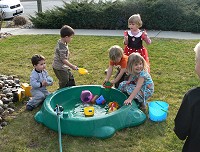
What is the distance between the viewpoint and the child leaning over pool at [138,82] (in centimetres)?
437

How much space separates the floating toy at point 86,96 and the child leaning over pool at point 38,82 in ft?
1.76

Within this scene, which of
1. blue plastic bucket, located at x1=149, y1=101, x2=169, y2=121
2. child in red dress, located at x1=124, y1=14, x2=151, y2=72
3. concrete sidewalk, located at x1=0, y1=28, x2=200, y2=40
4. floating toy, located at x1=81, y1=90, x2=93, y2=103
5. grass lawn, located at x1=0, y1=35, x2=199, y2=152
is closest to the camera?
grass lawn, located at x1=0, y1=35, x2=199, y2=152

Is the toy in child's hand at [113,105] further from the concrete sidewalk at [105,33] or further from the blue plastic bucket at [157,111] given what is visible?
the concrete sidewalk at [105,33]

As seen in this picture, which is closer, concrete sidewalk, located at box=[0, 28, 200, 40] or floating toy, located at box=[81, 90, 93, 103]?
floating toy, located at box=[81, 90, 93, 103]

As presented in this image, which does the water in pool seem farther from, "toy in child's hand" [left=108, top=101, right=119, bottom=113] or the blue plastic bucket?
the blue plastic bucket

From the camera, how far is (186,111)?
221 cm

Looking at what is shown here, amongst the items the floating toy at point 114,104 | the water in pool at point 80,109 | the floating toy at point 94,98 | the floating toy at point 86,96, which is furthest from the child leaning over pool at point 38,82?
the floating toy at point 114,104

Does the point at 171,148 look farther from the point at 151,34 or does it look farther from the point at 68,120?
the point at 151,34

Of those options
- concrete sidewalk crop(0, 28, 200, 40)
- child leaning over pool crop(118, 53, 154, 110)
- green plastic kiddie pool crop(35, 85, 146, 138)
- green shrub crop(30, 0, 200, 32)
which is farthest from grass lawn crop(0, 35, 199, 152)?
green shrub crop(30, 0, 200, 32)

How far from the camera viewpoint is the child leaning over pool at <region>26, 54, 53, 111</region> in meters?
4.69

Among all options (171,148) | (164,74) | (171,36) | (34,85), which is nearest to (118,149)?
(171,148)

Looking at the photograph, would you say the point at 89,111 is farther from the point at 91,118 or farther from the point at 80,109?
the point at 91,118

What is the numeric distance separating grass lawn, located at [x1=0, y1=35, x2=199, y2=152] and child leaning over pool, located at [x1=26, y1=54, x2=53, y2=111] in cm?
17

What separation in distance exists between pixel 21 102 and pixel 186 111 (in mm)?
3448
